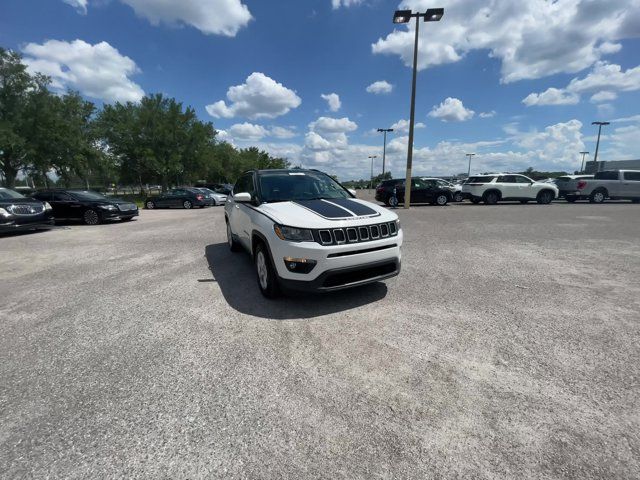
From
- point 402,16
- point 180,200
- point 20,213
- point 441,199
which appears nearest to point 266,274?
point 20,213

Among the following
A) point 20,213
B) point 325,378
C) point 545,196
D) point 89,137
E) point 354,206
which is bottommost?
point 325,378

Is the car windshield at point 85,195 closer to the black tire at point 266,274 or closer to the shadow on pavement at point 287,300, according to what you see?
the shadow on pavement at point 287,300

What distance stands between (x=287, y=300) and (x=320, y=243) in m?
1.06

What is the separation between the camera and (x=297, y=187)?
4.80 m

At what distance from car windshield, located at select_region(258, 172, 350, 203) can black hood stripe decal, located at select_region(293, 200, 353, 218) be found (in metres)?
0.35

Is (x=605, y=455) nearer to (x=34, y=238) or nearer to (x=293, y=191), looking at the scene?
(x=293, y=191)

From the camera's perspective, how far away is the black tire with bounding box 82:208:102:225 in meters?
11.6

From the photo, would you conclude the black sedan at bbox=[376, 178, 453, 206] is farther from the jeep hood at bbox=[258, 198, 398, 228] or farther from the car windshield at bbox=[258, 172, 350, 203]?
the jeep hood at bbox=[258, 198, 398, 228]

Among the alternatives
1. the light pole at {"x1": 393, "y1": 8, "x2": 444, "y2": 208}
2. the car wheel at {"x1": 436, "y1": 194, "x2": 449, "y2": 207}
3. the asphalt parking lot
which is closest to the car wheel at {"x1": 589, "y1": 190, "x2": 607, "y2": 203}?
the car wheel at {"x1": 436, "y1": 194, "x2": 449, "y2": 207}

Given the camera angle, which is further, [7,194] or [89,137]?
[89,137]

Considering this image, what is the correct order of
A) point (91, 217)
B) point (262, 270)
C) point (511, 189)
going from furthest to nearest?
point (511, 189)
point (91, 217)
point (262, 270)

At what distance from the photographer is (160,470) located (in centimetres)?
171

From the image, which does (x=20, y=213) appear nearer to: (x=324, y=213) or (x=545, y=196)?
(x=324, y=213)

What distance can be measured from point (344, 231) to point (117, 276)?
411 centimetres
